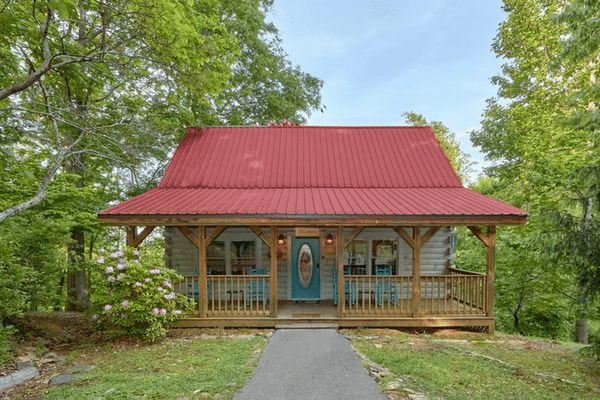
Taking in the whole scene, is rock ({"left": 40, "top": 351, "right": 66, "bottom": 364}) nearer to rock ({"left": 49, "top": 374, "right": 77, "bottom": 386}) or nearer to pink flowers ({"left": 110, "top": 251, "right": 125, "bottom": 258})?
rock ({"left": 49, "top": 374, "right": 77, "bottom": 386})

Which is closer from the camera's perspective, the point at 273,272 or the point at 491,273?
the point at 491,273

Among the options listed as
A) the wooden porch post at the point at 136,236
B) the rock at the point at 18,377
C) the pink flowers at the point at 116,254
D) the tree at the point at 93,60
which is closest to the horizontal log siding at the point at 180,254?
the wooden porch post at the point at 136,236

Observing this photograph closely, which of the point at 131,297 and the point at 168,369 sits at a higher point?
the point at 131,297

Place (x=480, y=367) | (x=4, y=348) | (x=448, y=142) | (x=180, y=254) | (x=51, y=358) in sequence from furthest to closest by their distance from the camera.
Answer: (x=448, y=142)
(x=180, y=254)
(x=51, y=358)
(x=4, y=348)
(x=480, y=367)

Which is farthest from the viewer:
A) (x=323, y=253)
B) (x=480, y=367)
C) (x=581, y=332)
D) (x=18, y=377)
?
(x=581, y=332)

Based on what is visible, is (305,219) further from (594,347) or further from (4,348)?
(4,348)

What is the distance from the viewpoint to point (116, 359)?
6.08 m

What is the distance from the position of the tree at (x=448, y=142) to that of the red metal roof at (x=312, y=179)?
16437 mm

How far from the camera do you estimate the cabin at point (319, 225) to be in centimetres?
782

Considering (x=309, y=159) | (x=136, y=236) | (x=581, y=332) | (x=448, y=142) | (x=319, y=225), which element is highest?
(x=448, y=142)

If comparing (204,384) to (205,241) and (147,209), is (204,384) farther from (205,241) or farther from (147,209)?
(147,209)

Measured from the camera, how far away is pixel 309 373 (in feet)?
17.6

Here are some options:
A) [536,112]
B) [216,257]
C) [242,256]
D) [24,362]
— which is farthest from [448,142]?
[24,362]

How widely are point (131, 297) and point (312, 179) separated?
6120 mm
